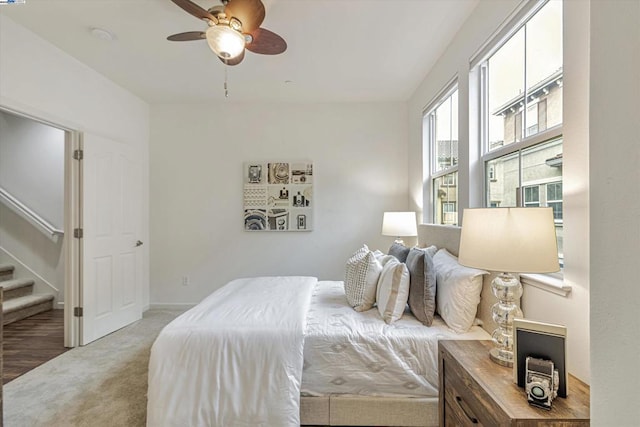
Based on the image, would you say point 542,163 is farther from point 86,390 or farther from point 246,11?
point 86,390

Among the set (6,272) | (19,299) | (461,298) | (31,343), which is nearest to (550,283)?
(461,298)

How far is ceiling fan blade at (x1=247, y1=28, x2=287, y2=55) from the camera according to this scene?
1907 millimetres

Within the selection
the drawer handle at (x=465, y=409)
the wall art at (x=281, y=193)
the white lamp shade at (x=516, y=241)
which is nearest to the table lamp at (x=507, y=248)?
the white lamp shade at (x=516, y=241)

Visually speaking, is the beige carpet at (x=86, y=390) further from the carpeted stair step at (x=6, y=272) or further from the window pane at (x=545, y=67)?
the window pane at (x=545, y=67)

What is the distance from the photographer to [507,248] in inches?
45.0

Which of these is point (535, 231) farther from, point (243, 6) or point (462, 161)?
point (243, 6)

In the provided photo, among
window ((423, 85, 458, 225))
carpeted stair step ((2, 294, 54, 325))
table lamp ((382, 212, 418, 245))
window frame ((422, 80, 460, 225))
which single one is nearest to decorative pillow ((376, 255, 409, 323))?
window ((423, 85, 458, 225))

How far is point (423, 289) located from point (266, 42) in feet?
6.35

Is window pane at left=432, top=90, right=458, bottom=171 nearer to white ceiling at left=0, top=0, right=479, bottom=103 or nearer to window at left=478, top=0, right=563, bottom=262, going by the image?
white ceiling at left=0, top=0, right=479, bottom=103

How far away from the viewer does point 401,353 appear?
1.61 meters

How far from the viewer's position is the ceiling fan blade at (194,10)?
1.65 meters

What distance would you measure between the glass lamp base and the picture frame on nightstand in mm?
122

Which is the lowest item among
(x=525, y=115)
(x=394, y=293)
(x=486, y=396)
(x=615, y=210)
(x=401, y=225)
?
(x=486, y=396)

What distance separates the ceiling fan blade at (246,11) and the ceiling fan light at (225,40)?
0.26 feet
